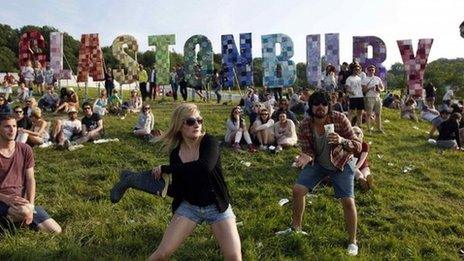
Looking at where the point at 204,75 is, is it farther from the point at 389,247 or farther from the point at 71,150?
the point at 389,247

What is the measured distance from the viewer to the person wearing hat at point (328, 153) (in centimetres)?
522

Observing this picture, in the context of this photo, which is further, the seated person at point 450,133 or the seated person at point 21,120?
the seated person at point 450,133

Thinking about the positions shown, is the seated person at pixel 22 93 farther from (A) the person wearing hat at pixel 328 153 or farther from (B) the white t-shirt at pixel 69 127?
(A) the person wearing hat at pixel 328 153

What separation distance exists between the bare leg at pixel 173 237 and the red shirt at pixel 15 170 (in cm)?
257

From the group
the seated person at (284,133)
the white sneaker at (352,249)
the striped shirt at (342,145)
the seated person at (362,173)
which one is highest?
the striped shirt at (342,145)

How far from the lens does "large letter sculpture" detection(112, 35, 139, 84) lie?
1880cm

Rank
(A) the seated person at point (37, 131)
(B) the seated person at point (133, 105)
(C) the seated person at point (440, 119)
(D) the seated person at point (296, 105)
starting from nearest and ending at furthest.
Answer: (A) the seated person at point (37, 131) < (C) the seated person at point (440, 119) < (D) the seated person at point (296, 105) < (B) the seated person at point (133, 105)

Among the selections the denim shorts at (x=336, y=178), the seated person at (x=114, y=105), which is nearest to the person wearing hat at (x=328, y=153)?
the denim shorts at (x=336, y=178)

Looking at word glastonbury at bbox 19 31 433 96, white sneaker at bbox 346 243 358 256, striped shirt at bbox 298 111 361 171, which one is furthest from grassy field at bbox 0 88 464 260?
word glastonbury at bbox 19 31 433 96

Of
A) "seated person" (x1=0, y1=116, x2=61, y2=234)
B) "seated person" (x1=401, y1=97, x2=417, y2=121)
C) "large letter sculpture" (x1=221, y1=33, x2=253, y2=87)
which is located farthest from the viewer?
"large letter sculpture" (x1=221, y1=33, x2=253, y2=87)

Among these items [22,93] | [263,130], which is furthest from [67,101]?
[263,130]

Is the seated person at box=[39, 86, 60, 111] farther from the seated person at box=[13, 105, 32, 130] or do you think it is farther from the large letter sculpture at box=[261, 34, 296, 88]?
the large letter sculpture at box=[261, 34, 296, 88]

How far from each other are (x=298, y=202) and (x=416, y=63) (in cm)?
1316

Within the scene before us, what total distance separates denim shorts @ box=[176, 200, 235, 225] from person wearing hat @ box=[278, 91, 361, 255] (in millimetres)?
1635
